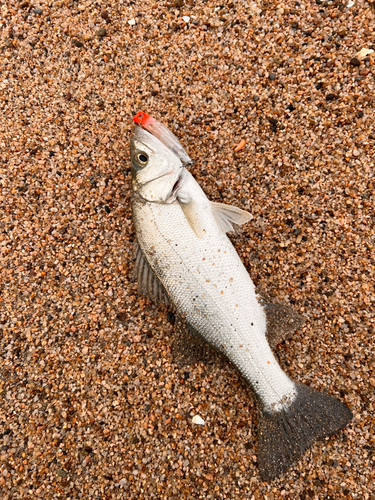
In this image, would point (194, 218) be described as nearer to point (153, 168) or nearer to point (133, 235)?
point (153, 168)

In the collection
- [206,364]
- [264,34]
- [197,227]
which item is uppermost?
[264,34]

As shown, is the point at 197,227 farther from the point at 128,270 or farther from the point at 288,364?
the point at 288,364

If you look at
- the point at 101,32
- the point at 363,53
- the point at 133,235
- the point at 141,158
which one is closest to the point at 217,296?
the point at 133,235

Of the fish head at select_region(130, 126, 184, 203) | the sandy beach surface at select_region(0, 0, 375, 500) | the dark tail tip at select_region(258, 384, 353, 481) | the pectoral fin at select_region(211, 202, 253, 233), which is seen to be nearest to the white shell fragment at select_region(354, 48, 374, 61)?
the sandy beach surface at select_region(0, 0, 375, 500)

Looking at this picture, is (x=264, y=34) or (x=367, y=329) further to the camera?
(x=264, y=34)

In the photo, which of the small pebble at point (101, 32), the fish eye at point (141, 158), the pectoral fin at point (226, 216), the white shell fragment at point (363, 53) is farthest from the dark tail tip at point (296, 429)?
the small pebble at point (101, 32)

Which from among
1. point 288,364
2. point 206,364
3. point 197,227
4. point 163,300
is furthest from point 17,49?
point 288,364
